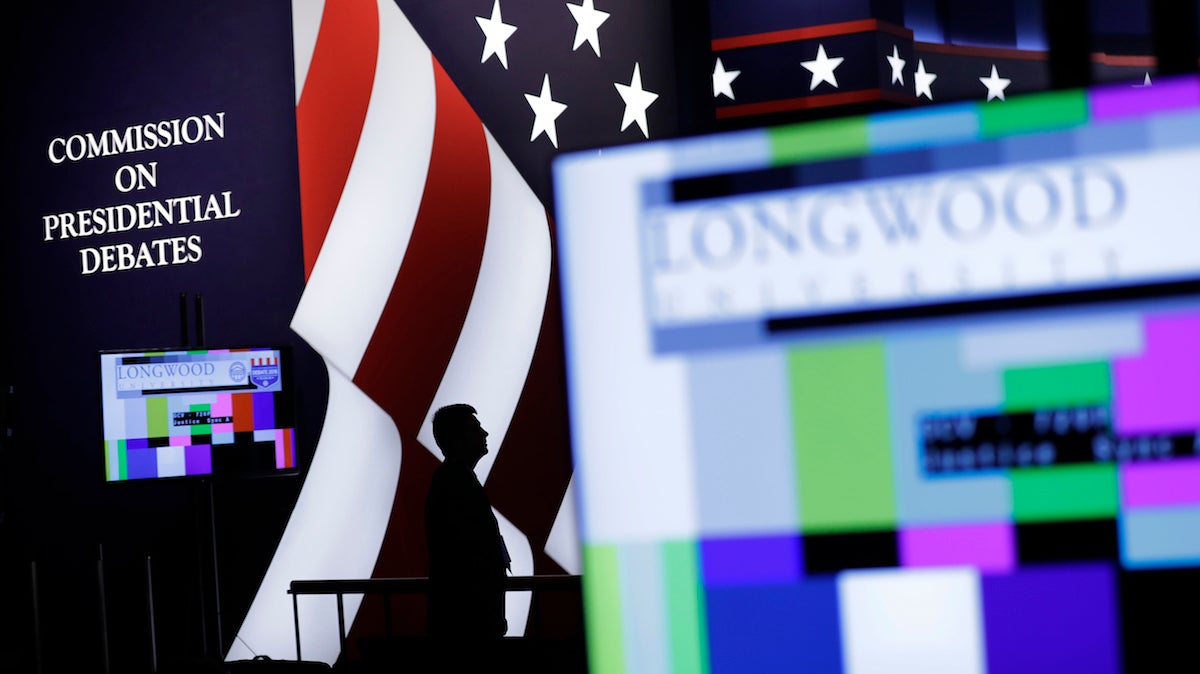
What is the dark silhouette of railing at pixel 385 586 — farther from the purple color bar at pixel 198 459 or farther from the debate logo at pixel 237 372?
the debate logo at pixel 237 372

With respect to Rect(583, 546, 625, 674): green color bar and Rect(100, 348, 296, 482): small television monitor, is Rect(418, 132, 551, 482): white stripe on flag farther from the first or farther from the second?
Rect(583, 546, 625, 674): green color bar

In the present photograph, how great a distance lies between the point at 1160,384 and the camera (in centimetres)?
95

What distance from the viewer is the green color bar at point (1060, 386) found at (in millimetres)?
956

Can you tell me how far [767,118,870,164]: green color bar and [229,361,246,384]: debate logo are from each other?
4.03 m

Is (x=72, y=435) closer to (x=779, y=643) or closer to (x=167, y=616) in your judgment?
(x=167, y=616)

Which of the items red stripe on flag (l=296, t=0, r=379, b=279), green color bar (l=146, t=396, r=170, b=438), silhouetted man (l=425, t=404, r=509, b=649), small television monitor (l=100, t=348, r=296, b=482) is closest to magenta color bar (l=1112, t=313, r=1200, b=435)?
silhouetted man (l=425, t=404, r=509, b=649)

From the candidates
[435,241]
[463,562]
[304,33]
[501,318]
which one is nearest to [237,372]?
[435,241]

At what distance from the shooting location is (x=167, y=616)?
17.4 ft

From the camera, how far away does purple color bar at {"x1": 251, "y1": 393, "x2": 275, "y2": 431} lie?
15.4 feet

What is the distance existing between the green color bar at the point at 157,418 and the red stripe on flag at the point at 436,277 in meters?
0.85

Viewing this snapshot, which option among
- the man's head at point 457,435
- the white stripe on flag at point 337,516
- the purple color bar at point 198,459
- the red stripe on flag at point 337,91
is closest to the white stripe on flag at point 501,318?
the white stripe on flag at point 337,516

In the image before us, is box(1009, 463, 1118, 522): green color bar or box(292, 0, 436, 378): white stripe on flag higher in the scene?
box(292, 0, 436, 378): white stripe on flag

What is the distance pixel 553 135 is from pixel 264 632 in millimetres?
2504

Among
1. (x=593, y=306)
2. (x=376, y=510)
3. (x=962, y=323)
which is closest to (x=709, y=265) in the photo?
(x=593, y=306)
